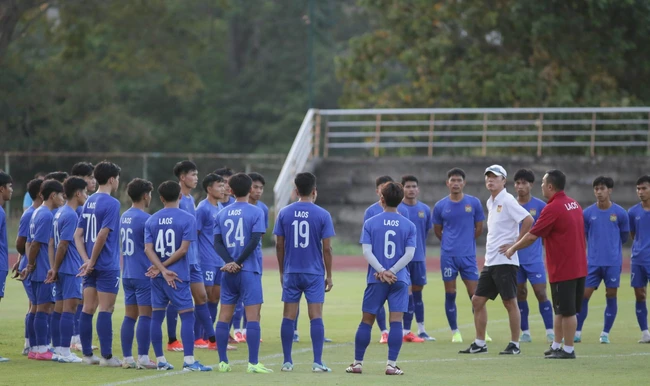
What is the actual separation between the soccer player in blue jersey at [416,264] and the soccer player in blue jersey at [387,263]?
3120 mm

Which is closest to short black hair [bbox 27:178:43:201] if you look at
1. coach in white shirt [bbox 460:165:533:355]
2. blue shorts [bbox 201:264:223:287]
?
blue shorts [bbox 201:264:223:287]

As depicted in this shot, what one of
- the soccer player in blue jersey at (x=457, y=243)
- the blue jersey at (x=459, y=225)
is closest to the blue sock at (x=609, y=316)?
the soccer player in blue jersey at (x=457, y=243)

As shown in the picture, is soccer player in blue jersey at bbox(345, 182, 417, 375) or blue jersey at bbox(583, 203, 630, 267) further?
blue jersey at bbox(583, 203, 630, 267)

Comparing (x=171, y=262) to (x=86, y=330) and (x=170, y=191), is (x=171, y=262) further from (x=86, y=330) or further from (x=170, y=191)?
(x=86, y=330)

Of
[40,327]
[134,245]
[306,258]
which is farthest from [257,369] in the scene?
[40,327]

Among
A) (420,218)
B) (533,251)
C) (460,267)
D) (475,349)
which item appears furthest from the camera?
(420,218)

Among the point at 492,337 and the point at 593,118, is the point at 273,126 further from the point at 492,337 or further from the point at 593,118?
the point at 492,337

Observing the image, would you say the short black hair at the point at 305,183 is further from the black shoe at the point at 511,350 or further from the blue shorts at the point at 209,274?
the black shoe at the point at 511,350

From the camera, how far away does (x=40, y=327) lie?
12016mm

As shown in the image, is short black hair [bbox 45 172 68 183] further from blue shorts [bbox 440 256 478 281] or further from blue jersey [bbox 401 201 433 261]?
blue shorts [bbox 440 256 478 281]

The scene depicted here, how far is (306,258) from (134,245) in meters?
1.82

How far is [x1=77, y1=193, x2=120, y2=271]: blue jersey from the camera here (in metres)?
11.2

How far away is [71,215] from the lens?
11.7 metres

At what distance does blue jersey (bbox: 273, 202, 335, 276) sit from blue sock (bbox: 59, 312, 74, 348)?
2.63 meters
